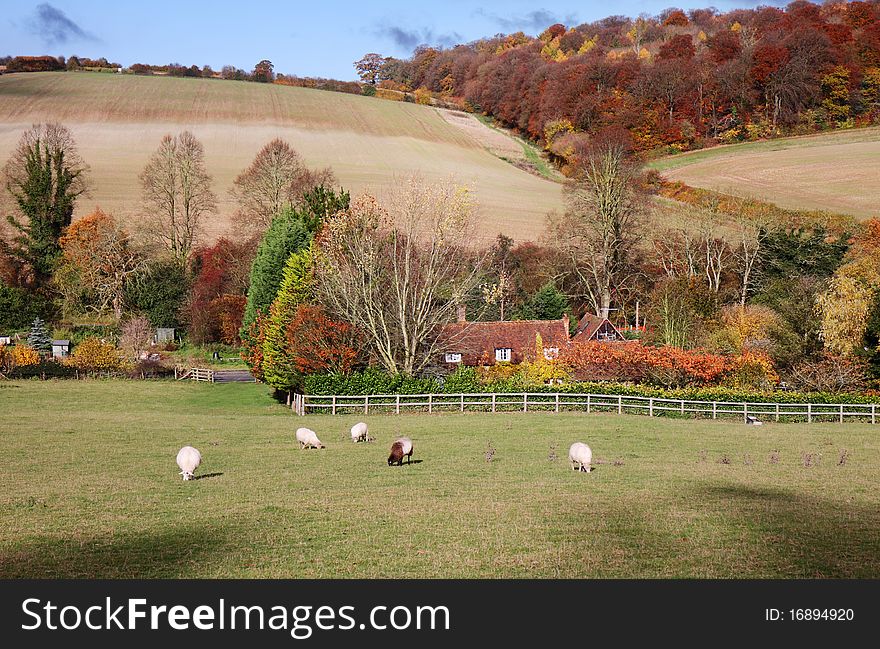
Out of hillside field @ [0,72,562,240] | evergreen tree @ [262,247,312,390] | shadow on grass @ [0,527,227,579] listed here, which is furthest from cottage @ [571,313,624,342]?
shadow on grass @ [0,527,227,579]

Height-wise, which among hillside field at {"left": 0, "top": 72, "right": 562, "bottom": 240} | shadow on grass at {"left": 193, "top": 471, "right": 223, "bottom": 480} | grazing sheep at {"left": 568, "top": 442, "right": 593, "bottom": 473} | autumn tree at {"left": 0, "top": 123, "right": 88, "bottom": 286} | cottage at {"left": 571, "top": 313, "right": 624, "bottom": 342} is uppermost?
hillside field at {"left": 0, "top": 72, "right": 562, "bottom": 240}

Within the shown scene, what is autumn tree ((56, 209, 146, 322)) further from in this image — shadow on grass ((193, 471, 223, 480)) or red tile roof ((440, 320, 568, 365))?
shadow on grass ((193, 471, 223, 480))

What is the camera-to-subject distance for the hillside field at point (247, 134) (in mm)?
101812

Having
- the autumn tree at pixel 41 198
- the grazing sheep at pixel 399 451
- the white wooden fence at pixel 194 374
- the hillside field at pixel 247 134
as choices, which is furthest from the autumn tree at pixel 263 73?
the grazing sheep at pixel 399 451

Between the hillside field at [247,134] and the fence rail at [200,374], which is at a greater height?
the hillside field at [247,134]

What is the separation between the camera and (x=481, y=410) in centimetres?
4288

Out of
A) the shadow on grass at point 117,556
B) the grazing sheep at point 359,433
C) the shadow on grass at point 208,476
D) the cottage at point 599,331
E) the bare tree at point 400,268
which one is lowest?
Answer: the grazing sheep at point 359,433

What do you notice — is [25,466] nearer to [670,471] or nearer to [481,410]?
[670,471]

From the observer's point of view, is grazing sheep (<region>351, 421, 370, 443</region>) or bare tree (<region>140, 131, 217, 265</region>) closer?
grazing sheep (<region>351, 421, 370, 443</region>)

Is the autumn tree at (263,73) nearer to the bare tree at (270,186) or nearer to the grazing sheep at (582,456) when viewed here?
the bare tree at (270,186)

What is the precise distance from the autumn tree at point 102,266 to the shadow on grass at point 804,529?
226 ft

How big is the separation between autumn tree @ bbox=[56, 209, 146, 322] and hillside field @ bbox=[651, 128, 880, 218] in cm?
6374

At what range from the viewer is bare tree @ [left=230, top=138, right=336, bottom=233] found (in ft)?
275

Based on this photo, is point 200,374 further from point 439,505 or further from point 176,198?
point 439,505
